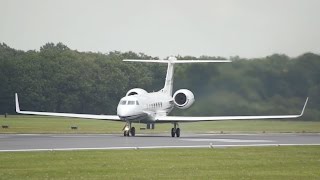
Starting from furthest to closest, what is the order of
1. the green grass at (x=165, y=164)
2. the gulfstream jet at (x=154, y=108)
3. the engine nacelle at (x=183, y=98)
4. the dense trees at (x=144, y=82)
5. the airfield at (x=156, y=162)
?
1. the engine nacelle at (x=183, y=98)
2. the dense trees at (x=144, y=82)
3. the gulfstream jet at (x=154, y=108)
4. the airfield at (x=156, y=162)
5. the green grass at (x=165, y=164)

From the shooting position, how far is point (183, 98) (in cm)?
7106

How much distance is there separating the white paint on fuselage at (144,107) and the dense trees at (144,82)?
244 centimetres

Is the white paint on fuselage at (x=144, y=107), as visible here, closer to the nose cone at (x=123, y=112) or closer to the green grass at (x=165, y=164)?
the nose cone at (x=123, y=112)

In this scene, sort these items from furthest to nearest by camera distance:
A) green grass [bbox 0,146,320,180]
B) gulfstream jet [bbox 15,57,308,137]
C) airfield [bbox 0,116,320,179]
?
1. gulfstream jet [bbox 15,57,308,137]
2. airfield [bbox 0,116,320,179]
3. green grass [bbox 0,146,320,180]

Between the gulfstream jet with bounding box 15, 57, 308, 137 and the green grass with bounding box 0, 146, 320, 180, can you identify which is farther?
the gulfstream jet with bounding box 15, 57, 308, 137

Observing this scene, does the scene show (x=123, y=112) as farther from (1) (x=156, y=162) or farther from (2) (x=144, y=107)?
(1) (x=156, y=162)

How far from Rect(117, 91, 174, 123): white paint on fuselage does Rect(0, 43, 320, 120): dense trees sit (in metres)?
2.44

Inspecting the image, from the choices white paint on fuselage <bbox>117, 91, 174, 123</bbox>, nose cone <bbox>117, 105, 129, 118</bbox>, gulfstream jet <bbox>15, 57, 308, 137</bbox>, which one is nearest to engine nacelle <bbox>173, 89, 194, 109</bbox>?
gulfstream jet <bbox>15, 57, 308, 137</bbox>

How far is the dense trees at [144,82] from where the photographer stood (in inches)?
2623

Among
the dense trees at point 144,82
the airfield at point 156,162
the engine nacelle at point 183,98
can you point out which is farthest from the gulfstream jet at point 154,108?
the airfield at point 156,162

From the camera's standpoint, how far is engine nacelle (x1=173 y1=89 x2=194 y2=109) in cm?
6994

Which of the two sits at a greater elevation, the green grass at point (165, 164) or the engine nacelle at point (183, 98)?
the engine nacelle at point (183, 98)

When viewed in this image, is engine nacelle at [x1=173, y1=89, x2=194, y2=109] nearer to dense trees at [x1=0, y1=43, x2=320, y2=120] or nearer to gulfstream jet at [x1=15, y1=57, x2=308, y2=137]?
gulfstream jet at [x1=15, y1=57, x2=308, y2=137]

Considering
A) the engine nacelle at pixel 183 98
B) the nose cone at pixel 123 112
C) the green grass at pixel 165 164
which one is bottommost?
the green grass at pixel 165 164
